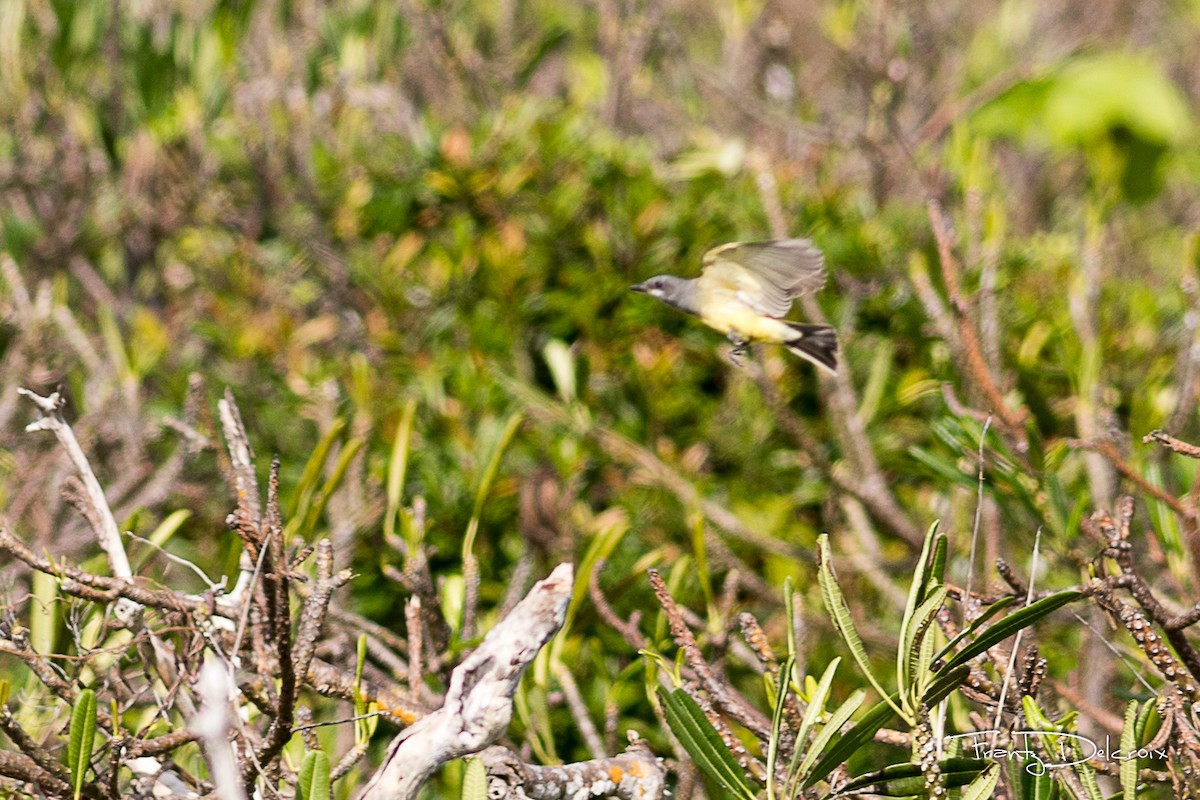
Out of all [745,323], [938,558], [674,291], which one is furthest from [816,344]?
[938,558]

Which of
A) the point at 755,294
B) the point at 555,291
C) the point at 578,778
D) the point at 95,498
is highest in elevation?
the point at 755,294

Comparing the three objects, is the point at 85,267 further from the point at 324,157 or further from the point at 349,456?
the point at 349,456

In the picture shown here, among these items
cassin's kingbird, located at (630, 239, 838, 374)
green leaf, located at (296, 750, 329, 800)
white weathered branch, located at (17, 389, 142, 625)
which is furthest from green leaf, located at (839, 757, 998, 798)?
white weathered branch, located at (17, 389, 142, 625)

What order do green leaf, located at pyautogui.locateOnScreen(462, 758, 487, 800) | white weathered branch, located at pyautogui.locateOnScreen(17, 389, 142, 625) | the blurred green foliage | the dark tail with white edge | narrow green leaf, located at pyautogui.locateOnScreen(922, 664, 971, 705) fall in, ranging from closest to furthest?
green leaf, located at pyautogui.locateOnScreen(462, 758, 487, 800)
narrow green leaf, located at pyautogui.locateOnScreen(922, 664, 971, 705)
white weathered branch, located at pyautogui.locateOnScreen(17, 389, 142, 625)
the dark tail with white edge
the blurred green foliage

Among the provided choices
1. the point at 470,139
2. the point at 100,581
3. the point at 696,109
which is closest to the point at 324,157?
the point at 470,139

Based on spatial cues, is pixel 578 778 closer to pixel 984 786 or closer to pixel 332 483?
pixel 984 786

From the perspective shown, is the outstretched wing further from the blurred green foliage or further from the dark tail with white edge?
the blurred green foliage
